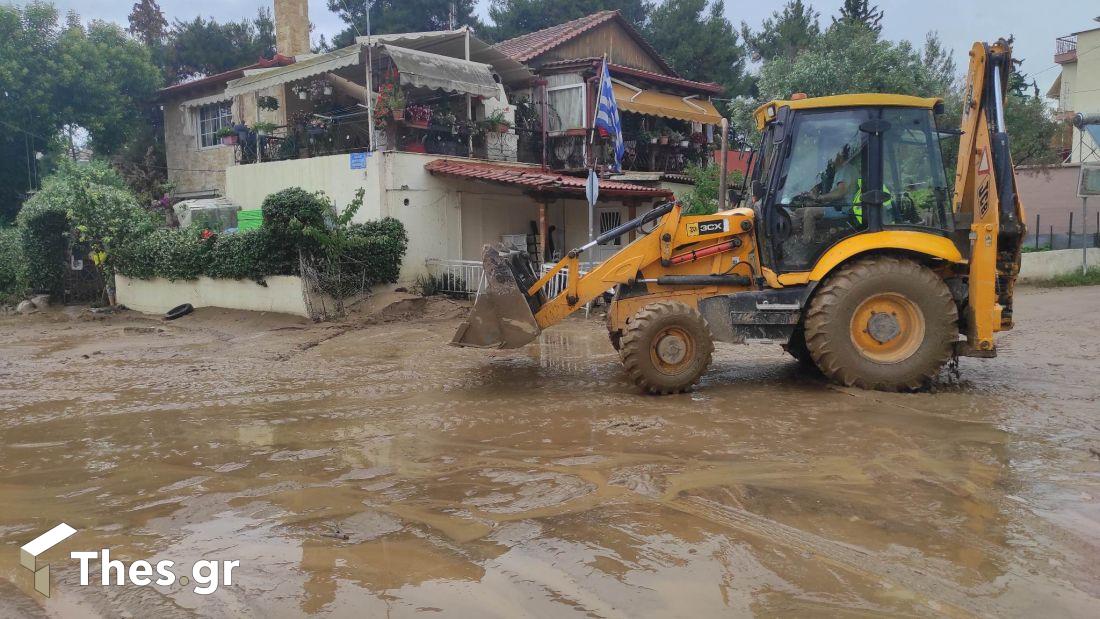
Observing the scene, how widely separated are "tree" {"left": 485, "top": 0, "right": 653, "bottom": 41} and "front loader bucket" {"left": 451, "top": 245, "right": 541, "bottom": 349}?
96.5 ft

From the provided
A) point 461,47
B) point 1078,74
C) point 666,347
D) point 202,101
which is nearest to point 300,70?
point 461,47

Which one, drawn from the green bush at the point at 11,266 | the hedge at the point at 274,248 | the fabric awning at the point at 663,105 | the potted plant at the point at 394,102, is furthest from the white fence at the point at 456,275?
the green bush at the point at 11,266

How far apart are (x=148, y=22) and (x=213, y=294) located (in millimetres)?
22978

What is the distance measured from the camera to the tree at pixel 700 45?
31.8 meters

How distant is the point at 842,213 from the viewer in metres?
7.28

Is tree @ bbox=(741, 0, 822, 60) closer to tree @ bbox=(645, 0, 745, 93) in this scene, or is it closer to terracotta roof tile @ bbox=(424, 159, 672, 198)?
tree @ bbox=(645, 0, 745, 93)

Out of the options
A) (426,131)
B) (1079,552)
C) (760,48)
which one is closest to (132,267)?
(426,131)

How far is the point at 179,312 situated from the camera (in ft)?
51.9

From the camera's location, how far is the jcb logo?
7.68 m

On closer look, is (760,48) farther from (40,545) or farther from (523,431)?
(40,545)

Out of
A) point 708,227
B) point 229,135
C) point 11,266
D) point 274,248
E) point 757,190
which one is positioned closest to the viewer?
point 757,190

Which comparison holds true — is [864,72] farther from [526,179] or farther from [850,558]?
[850,558]

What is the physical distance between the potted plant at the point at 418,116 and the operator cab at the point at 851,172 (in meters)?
10.2

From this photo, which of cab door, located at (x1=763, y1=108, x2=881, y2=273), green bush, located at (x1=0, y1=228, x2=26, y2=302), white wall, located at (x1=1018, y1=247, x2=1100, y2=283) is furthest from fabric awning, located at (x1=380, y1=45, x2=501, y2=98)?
white wall, located at (x1=1018, y1=247, x2=1100, y2=283)
